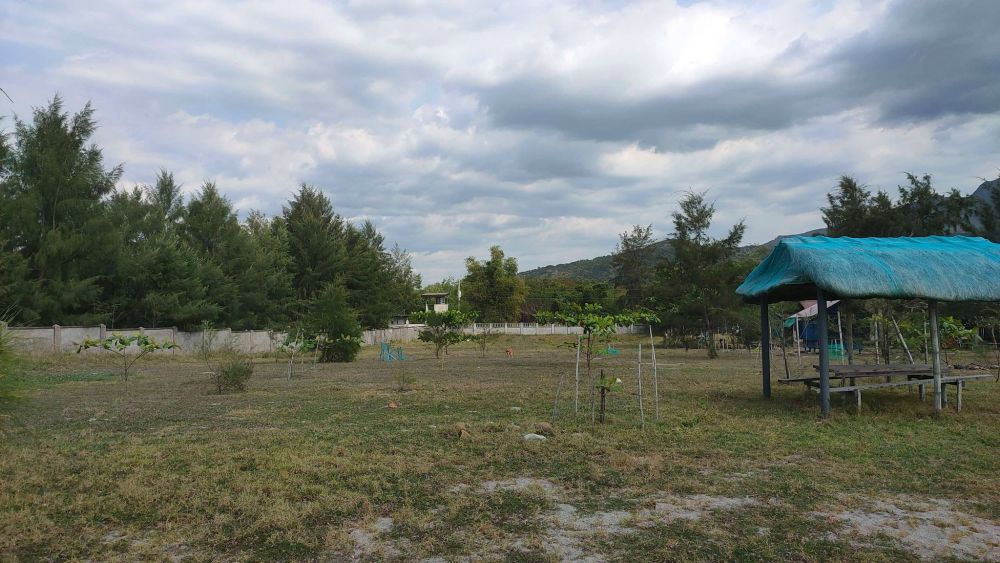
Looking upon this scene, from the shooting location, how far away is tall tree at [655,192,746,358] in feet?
97.3

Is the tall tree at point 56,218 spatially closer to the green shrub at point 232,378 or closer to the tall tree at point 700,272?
the green shrub at point 232,378

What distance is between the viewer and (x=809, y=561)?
423 cm

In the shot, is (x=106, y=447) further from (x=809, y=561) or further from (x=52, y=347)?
(x=52, y=347)

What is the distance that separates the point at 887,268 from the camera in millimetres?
10266

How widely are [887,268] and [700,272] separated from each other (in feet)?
65.7

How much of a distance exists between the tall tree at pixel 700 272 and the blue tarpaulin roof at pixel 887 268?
59.2ft

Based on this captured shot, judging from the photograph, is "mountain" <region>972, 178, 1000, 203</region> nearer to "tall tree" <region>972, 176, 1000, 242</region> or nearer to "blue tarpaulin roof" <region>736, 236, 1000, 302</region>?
"tall tree" <region>972, 176, 1000, 242</region>

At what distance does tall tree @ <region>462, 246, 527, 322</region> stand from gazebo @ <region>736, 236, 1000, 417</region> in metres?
55.6

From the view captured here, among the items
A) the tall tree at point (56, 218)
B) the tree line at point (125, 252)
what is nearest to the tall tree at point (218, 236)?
the tree line at point (125, 252)

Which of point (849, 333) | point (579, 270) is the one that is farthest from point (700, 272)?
point (579, 270)

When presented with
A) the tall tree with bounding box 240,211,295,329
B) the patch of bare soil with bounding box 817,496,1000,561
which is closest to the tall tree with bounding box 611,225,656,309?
the tall tree with bounding box 240,211,295,329

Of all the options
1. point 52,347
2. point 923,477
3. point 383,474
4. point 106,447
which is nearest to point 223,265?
point 52,347

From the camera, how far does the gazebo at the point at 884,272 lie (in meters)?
9.97

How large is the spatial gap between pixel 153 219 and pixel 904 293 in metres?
37.5
